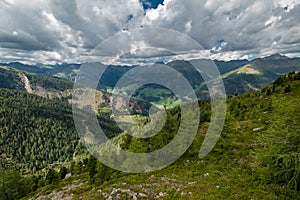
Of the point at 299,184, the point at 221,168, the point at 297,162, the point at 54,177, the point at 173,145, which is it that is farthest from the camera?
the point at 54,177

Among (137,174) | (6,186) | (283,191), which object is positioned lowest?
(6,186)

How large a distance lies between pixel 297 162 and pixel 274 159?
2362 millimetres

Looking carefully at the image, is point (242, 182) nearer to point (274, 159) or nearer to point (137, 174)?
point (274, 159)

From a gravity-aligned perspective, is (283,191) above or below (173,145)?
below

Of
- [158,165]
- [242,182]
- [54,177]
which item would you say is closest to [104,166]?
[158,165]

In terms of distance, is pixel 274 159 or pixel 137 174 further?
pixel 137 174

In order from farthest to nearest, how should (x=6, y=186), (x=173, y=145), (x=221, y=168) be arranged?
(x=6, y=186)
(x=173, y=145)
(x=221, y=168)

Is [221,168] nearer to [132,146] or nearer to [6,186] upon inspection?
[132,146]

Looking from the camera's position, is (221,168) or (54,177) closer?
(221,168)

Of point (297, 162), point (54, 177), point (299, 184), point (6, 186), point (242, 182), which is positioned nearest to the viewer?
point (297, 162)

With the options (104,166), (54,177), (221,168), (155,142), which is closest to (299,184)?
(221,168)

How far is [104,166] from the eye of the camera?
Result: 30031 mm

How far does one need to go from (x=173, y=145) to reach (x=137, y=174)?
22.6 ft

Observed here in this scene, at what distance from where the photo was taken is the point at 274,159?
59.2 feet
